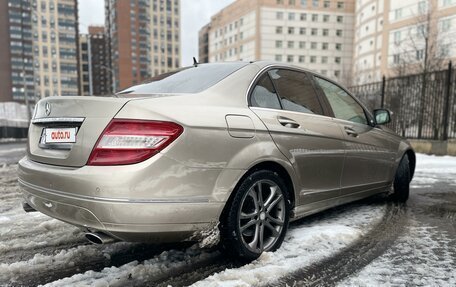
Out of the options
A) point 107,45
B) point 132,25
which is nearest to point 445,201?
point 132,25

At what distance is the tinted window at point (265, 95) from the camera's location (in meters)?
2.90

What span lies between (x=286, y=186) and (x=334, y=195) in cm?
74

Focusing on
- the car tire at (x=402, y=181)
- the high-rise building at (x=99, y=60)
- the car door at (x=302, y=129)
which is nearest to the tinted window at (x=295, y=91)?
the car door at (x=302, y=129)

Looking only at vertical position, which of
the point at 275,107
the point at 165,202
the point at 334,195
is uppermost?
the point at 275,107

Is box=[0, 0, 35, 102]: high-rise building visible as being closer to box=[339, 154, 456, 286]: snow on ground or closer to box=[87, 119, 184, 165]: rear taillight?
box=[87, 119, 184, 165]: rear taillight

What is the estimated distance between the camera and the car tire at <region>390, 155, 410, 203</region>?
183 inches

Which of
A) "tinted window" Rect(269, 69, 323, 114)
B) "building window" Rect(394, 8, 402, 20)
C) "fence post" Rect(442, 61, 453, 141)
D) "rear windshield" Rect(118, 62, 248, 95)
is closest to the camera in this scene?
"rear windshield" Rect(118, 62, 248, 95)

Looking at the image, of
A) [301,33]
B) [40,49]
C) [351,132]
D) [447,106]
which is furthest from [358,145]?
[40,49]

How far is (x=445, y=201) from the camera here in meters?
4.97

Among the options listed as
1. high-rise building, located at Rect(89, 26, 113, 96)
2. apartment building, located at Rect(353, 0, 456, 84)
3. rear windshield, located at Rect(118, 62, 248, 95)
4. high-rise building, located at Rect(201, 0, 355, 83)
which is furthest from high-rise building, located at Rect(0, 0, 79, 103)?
rear windshield, located at Rect(118, 62, 248, 95)

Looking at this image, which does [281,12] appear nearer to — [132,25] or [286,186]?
[132,25]

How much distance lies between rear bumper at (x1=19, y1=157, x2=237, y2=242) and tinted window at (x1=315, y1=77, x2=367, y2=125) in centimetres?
188

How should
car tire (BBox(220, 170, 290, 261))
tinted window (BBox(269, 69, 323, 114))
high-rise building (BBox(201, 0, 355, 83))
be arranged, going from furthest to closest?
1. high-rise building (BBox(201, 0, 355, 83))
2. tinted window (BBox(269, 69, 323, 114))
3. car tire (BBox(220, 170, 290, 261))

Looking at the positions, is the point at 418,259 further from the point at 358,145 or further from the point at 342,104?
the point at 342,104
